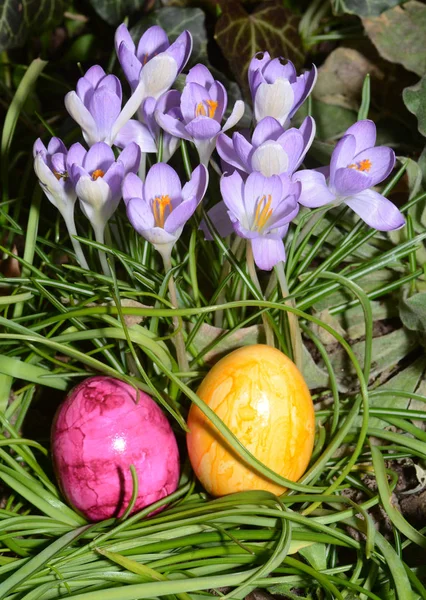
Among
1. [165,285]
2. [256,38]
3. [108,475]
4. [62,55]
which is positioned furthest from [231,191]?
[62,55]

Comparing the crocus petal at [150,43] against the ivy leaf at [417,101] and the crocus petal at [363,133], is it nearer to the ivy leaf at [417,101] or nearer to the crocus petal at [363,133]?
the crocus petal at [363,133]

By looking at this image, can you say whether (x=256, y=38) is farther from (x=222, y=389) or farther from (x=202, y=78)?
(x=222, y=389)

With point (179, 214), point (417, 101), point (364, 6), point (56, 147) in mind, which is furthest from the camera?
point (364, 6)

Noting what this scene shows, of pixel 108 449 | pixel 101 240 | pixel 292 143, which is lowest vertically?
pixel 108 449

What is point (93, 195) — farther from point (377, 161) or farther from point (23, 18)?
point (23, 18)

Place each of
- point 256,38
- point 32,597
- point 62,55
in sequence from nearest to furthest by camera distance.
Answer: point 32,597 < point 256,38 < point 62,55

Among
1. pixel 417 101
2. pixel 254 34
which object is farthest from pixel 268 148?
pixel 254 34
